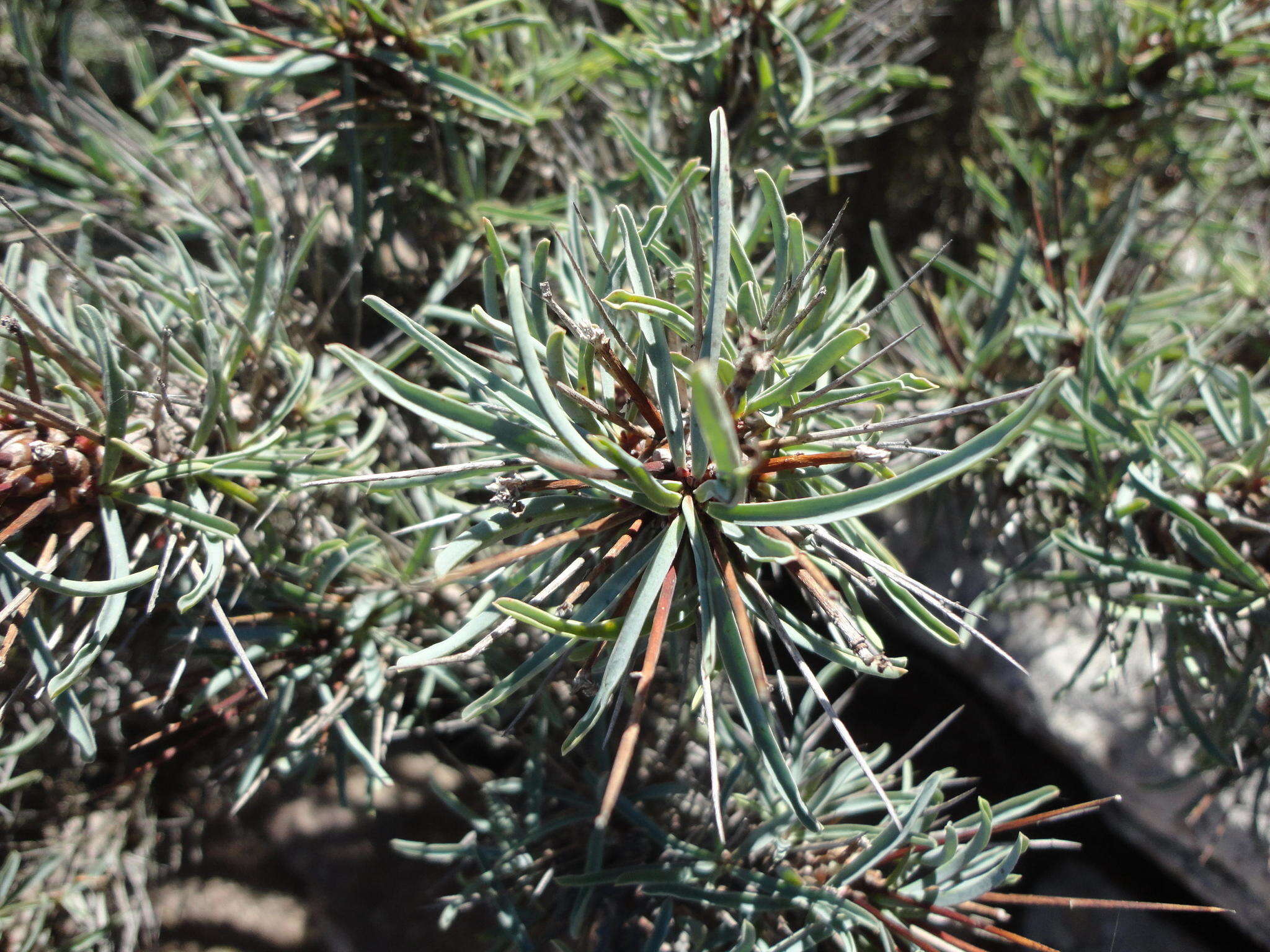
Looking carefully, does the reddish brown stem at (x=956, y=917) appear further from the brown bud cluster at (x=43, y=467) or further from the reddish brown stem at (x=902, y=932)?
the brown bud cluster at (x=43, y=467)

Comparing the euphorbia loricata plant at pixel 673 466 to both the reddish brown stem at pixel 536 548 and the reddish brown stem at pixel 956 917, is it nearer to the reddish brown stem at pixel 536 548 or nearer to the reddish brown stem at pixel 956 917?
the reddish brown stem at pixel 536 548

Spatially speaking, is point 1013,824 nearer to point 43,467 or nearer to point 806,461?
point 806,461

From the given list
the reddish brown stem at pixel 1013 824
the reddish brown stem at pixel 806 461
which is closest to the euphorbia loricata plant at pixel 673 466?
the reddish brown stem at pixel 806 461

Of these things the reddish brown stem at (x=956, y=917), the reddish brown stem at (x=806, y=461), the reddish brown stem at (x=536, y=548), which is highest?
the reddish brown stem at (x=806, y=461)

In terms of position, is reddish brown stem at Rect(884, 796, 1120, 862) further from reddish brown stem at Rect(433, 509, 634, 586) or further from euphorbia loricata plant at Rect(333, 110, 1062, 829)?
reddish brown stem at Rect(433, 509, 634, 586)

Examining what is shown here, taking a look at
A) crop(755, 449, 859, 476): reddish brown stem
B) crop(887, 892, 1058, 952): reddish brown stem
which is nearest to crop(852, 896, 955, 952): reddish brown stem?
crop(887, 892, 1058, 952): reddish brown stem

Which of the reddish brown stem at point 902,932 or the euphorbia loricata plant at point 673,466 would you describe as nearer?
the euphorbia loricata plant at point 673,466

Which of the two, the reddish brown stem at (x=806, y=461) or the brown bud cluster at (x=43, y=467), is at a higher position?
the brown bud cluster at (x=43, y=467)

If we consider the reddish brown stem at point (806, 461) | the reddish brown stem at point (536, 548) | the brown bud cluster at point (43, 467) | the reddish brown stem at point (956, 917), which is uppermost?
the brown bud cluster at point (43, 467)

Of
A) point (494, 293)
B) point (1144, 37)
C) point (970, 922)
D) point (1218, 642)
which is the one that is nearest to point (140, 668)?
point (494, 293)

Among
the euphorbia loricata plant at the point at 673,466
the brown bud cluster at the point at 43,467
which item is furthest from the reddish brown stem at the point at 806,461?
the brown bud cluster at the point at 43,467

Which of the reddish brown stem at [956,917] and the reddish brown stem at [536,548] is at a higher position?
the reddish brown stem at [536,548]
